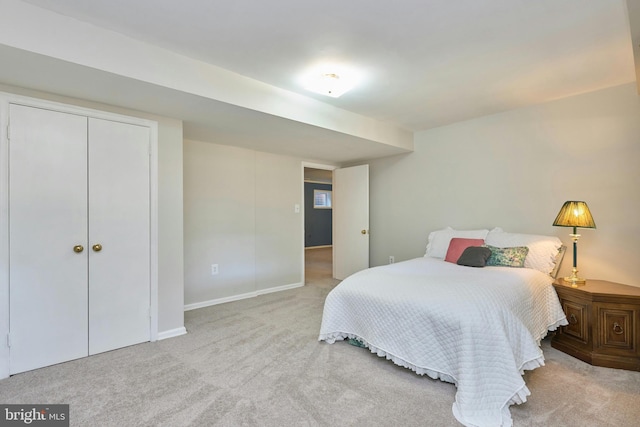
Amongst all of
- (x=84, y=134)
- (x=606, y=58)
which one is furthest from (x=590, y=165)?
(x=84, y=134)

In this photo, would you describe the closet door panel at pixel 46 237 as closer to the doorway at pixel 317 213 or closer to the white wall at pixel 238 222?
the white wall at pixel 238 222

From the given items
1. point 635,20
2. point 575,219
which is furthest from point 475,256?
point 635,20

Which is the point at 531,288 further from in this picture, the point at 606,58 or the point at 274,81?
the point at 274,81

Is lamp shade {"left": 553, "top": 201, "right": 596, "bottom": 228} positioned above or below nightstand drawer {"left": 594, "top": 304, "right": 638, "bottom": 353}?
above

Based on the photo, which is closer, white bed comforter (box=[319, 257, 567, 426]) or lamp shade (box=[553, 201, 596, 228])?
white bed comforter (box=[319, 257, 567, 426])

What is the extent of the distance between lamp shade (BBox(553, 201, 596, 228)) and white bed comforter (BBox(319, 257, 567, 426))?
50 cm

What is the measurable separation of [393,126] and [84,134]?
10.5 feet

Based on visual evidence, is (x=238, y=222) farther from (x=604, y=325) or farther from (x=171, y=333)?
(x=604, y=325)

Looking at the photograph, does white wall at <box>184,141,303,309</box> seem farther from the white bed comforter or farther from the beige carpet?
the white bed comforter

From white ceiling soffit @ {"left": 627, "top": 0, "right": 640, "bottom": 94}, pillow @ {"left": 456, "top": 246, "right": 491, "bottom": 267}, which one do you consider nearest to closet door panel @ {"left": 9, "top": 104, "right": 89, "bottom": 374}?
pillow @ {"left": 456, "top": 246, "right": 491, "bottom": 267}

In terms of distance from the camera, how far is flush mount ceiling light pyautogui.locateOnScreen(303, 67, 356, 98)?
2379 mm

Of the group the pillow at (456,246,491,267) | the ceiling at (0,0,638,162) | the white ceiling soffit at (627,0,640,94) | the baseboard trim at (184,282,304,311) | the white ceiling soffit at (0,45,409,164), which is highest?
the ceiling at (0,0,638,162)

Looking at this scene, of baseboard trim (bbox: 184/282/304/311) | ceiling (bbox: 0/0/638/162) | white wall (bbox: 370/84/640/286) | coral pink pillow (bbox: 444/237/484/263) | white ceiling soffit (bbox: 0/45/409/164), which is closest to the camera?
ceiling (bbox: 0/0/638/162)

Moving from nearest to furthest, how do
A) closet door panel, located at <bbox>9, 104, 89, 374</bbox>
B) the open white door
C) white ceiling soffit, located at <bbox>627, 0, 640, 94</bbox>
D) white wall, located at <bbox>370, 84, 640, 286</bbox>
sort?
1. white ceiling soffit, located at <bbox>627, 0, 640, 94</bbox>
2. closet door panel, located at <bbox>9, 104, 89, 374</bbox>
3. white wall, located at <bbox>370, 84, 640, 286</bbox>
4. the open white door
